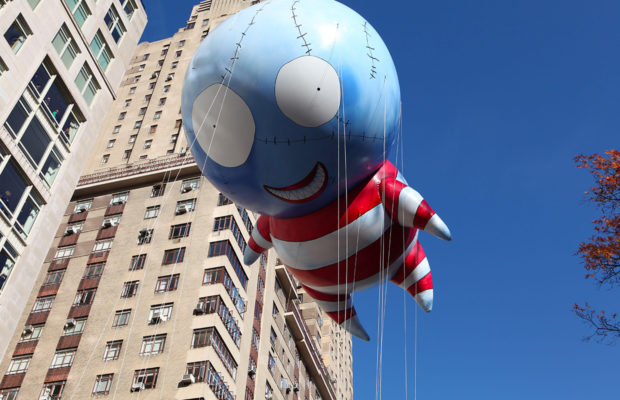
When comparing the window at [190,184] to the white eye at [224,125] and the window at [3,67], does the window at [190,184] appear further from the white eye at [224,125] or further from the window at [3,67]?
the white eye at [224,125]

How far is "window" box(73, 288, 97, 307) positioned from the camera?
35.0 metres

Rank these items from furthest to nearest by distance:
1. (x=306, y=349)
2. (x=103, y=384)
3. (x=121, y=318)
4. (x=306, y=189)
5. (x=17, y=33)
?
(x=306, y=349), (x=121, y=318), (x=103, y=384), (x=17, y=33), (x=306, y=189)

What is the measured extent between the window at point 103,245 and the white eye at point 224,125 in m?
33.6

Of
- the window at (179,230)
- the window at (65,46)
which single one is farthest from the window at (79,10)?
the window at (179,230)

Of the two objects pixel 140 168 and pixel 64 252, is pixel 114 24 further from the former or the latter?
pixel 140 168

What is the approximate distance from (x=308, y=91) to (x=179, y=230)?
3200cm

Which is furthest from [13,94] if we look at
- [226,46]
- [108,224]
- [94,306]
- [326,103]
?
[108,224]

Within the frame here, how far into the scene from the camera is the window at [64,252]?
38.9 metres

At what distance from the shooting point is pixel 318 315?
61719 mm

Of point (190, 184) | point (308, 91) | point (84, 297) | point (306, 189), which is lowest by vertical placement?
point (306, 189)

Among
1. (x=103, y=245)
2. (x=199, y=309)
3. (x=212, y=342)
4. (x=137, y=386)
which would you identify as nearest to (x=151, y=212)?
(x=103, y=245)

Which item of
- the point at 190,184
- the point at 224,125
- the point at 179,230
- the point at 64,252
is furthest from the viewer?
the point at 190,184

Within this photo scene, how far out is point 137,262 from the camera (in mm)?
36094

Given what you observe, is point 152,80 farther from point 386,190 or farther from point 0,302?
point 386,190
